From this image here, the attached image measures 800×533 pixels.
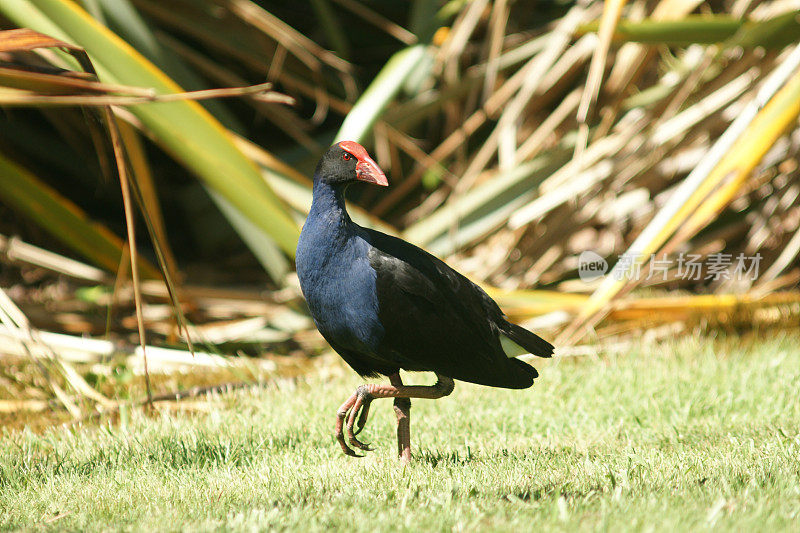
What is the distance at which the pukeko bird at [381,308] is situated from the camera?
245 cm

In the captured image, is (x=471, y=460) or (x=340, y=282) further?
(x=471, y=460)

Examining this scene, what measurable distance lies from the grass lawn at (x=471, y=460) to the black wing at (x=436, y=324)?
28 centimetres

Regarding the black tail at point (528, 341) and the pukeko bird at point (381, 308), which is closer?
the pukeko bird at point (381, 308)

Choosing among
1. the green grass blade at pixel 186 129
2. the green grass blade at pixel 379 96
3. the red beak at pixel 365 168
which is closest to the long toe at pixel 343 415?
the red beak at pixel 365 168

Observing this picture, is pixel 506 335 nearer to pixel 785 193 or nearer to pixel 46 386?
pixel 46 386

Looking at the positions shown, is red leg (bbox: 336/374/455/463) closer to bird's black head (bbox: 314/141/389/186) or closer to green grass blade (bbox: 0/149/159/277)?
bird's black head (bbox: 314/141/389/186)

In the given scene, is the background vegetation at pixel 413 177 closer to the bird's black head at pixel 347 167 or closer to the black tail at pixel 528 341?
the black tail at pixel 528 341

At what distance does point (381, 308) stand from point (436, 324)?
0.21m

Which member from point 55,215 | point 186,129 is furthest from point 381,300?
point 55,215

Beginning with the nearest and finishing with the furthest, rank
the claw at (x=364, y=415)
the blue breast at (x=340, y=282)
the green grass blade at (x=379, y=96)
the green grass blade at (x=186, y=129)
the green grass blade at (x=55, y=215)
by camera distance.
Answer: the blue breast at (x=340, y=282)
the claw at (x=364, y=415)
the green grass blade at (x=186, y=129)
the green grass blade at (x=55, y=215)
the green grass blade at (x=379, y=96)

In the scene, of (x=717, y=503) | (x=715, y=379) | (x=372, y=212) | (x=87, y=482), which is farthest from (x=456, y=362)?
(x=372, y=212)

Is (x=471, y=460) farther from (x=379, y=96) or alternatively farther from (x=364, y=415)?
(x=379, y=96)

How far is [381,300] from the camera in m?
2.45

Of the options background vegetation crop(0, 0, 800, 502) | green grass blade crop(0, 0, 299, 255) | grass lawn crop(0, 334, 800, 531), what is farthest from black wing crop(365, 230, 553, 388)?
green grass blade crop(0, 0, 299, 255)
